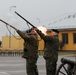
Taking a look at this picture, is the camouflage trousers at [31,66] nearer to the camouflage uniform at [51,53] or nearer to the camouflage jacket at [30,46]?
the camouflage jacket at [30,46]

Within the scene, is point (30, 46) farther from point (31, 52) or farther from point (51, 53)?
point (51, 53)

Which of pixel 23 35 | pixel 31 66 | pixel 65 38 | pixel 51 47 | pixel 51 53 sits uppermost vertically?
pixel 65 38

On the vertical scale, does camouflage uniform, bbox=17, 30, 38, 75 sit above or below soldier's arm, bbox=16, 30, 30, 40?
below

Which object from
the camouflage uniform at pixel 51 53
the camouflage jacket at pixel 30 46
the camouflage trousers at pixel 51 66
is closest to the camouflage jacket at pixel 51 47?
the camouflage uniform at pixel 51 53

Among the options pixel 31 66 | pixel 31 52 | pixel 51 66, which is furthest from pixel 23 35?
pixel 51 66

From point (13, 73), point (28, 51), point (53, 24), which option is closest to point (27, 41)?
point (28, 51)

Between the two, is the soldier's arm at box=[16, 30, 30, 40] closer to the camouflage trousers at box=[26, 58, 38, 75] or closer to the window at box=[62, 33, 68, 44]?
the camouflage trousers at box=[26, 58, 38, 75]

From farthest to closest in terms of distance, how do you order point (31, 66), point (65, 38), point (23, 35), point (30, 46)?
point (65, 38) < point (31, 66) < point (30, 46) < point (23, 35)

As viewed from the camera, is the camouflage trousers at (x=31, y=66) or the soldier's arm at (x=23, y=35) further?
the camouflage trousers at (x=31, y=66)

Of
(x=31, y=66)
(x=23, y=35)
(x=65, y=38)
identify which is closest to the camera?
(x=23, y=35)

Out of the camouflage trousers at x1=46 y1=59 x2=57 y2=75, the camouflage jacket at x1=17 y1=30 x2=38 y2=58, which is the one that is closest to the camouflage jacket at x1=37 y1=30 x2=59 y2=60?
the camouflage trousers at x1=46 y1=59 x2=57 y2=75

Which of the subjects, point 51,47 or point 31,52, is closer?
point 51,47

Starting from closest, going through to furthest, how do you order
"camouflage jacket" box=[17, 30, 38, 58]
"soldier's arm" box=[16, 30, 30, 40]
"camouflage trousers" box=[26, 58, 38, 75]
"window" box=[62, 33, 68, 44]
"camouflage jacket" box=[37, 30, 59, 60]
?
"soldier's arm" box=[16, 30, 30, 40], "camouflage jacket" box=[37, 30, 59, 60], "camouflage jacket" box=[17, 30, 38, 58], "camouflage trousers" box=[26, 58, 38, 75], "window" box=[62, 33, 68, 44]

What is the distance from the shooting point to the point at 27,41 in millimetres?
12164
